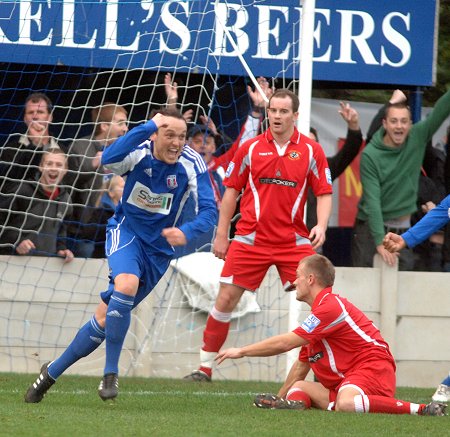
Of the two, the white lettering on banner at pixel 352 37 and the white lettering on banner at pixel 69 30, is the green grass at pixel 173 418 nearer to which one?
the white lettering on banner at pixel 69 30

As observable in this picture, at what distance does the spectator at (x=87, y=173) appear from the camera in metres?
9.80

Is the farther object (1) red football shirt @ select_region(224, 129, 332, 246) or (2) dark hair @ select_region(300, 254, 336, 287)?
(1) red football shirt @ select_region(224, 129, 332, 246)

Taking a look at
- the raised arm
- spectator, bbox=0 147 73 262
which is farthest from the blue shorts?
the raised arm

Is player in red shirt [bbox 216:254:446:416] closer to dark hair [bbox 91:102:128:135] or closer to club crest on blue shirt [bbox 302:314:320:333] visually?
club crest on blue shirt [bbox 302:314:320:333]

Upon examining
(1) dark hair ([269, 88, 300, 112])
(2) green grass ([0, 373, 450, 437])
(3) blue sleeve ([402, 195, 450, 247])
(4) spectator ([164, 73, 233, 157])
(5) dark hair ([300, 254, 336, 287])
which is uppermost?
(4) spectator ([164, 73, 233, 157])

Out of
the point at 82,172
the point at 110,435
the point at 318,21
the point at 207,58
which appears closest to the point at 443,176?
the point at 318,21

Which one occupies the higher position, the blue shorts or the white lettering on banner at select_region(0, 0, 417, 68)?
the white lettering on banner at select_region(0, 0, 417, 68)

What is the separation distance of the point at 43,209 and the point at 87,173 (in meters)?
0.57

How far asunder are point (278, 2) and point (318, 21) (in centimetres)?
71

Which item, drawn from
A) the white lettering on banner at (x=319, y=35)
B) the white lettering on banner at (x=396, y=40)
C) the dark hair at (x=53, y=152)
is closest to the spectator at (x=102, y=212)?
the dark hair at (x=53, y=152)

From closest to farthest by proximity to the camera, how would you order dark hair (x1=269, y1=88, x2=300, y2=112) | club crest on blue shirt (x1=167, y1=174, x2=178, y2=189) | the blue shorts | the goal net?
the blue shorts
club crest on blue shirt (x1=167, y1=174, x2=178, y2=189)
dark hair (x1=269, y1=88, x2=300, y2=112)
the goal net

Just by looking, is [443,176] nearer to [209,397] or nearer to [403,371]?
[403,371]

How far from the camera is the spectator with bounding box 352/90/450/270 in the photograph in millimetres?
9922

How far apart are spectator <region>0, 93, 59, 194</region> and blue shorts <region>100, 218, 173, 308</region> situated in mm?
2658
